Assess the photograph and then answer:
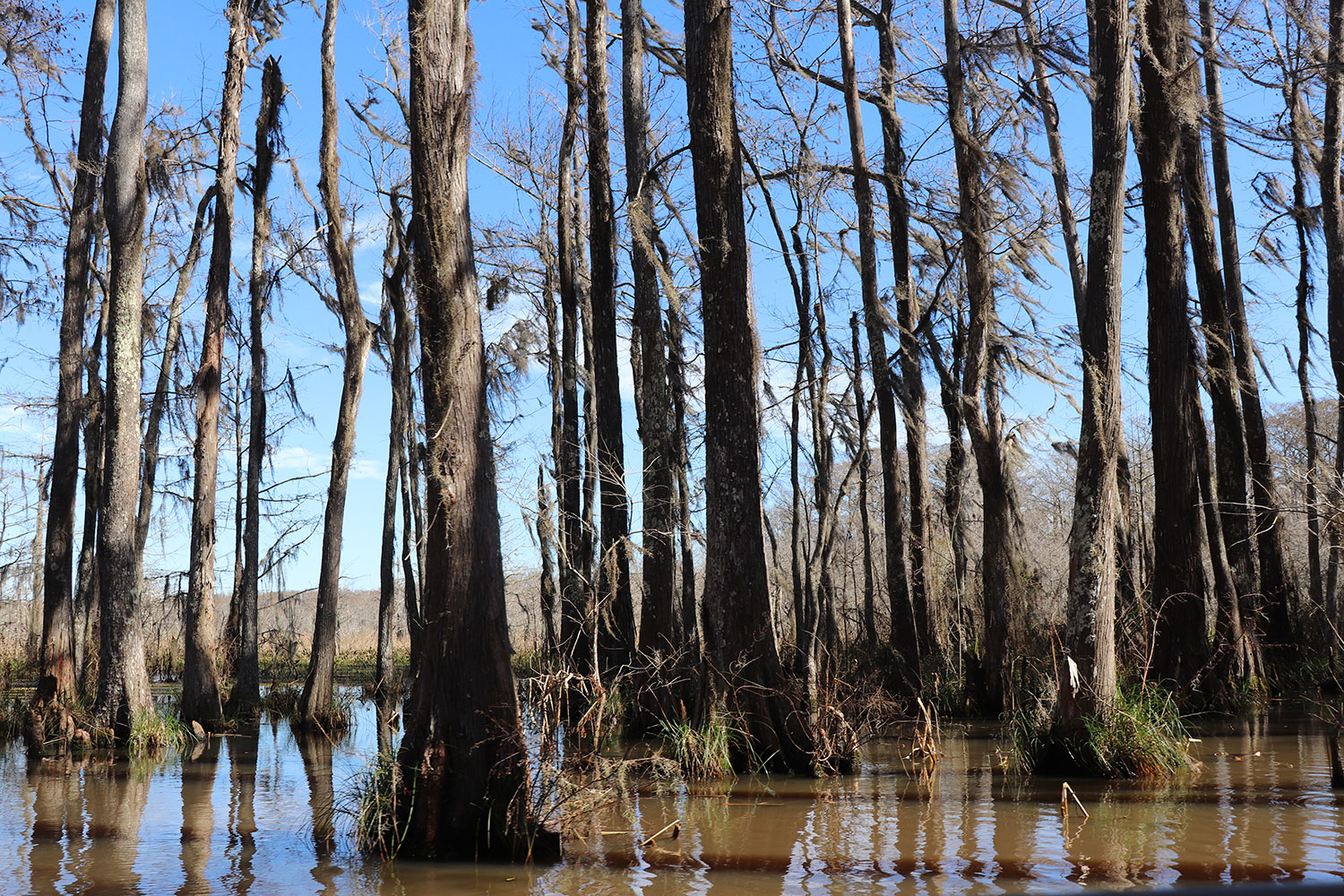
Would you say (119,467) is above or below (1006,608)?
above

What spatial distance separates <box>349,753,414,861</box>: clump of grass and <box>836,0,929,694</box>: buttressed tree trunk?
8.27 metres

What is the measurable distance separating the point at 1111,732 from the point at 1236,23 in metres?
11.7

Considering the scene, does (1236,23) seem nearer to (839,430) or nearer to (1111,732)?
(839,430)

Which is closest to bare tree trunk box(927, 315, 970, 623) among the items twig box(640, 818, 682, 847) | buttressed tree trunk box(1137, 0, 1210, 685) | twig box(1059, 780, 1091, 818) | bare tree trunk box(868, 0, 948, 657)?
bare tree trunk box(868, 0, 948, 657)

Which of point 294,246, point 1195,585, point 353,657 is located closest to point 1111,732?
point 1195,585

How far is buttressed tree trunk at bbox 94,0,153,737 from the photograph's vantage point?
39.6 ft

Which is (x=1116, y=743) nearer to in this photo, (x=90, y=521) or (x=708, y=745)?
(x=708, y=745)

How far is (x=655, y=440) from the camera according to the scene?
12578mm

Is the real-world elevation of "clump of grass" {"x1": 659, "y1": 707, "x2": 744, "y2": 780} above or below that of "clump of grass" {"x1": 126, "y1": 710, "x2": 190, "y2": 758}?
above

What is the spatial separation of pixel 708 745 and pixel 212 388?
9882mm

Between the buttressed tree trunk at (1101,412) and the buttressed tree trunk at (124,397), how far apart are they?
10538mm

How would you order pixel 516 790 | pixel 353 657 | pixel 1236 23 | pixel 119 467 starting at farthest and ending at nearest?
pixel 353 657 < pixel 1236 23 < pixel 119 467 < pixel 516 790

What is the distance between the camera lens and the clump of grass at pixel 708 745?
345 inches

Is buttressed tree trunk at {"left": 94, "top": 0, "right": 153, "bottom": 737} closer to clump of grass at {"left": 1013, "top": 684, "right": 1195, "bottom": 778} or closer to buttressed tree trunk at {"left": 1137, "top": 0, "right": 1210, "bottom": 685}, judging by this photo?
clump of grass at {"left": 1013, "top": 684, "right": 1195, "bottom": 778}
